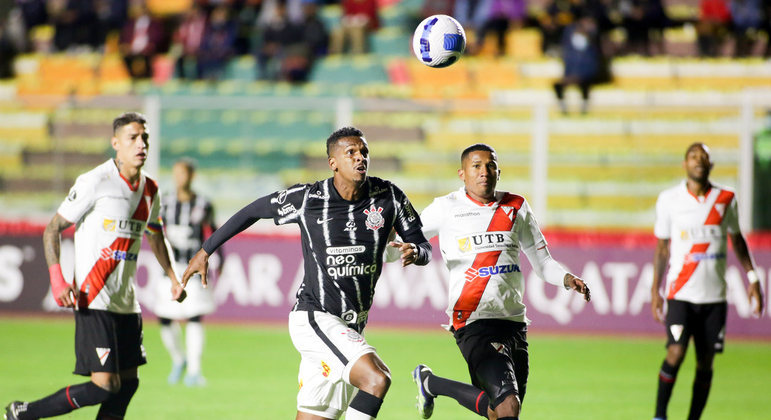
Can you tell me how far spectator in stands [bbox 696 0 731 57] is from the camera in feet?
63.2

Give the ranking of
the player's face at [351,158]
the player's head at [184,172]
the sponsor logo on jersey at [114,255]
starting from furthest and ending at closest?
the player's head at [184,172] → the sponsor logo on jersey at [114,255] → the player's face at [351,158]

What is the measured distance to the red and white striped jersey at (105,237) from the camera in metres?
6.46

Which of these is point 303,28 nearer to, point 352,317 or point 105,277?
point 105,277

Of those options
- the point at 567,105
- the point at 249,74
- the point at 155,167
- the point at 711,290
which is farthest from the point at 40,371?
the point at 249,74

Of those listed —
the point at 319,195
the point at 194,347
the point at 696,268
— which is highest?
the point at 319,195

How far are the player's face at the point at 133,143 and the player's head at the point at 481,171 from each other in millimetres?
2094

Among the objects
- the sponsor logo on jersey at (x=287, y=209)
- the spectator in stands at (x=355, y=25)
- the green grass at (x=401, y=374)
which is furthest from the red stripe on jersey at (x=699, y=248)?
the spectator in stands at (x=355, y=25)

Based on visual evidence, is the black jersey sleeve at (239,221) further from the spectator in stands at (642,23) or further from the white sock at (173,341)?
the spectator in stands at (642,23)

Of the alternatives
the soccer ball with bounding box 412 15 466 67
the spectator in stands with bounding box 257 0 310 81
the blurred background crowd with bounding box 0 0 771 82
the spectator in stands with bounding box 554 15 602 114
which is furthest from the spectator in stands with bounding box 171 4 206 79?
the soccer ball with bounding box 412 15 466 67

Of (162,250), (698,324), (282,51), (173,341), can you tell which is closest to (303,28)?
(282,51)

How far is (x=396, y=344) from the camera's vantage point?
13.4m

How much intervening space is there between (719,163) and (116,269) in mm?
11304

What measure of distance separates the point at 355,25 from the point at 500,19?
3082mm

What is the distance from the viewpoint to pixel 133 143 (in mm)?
6586
